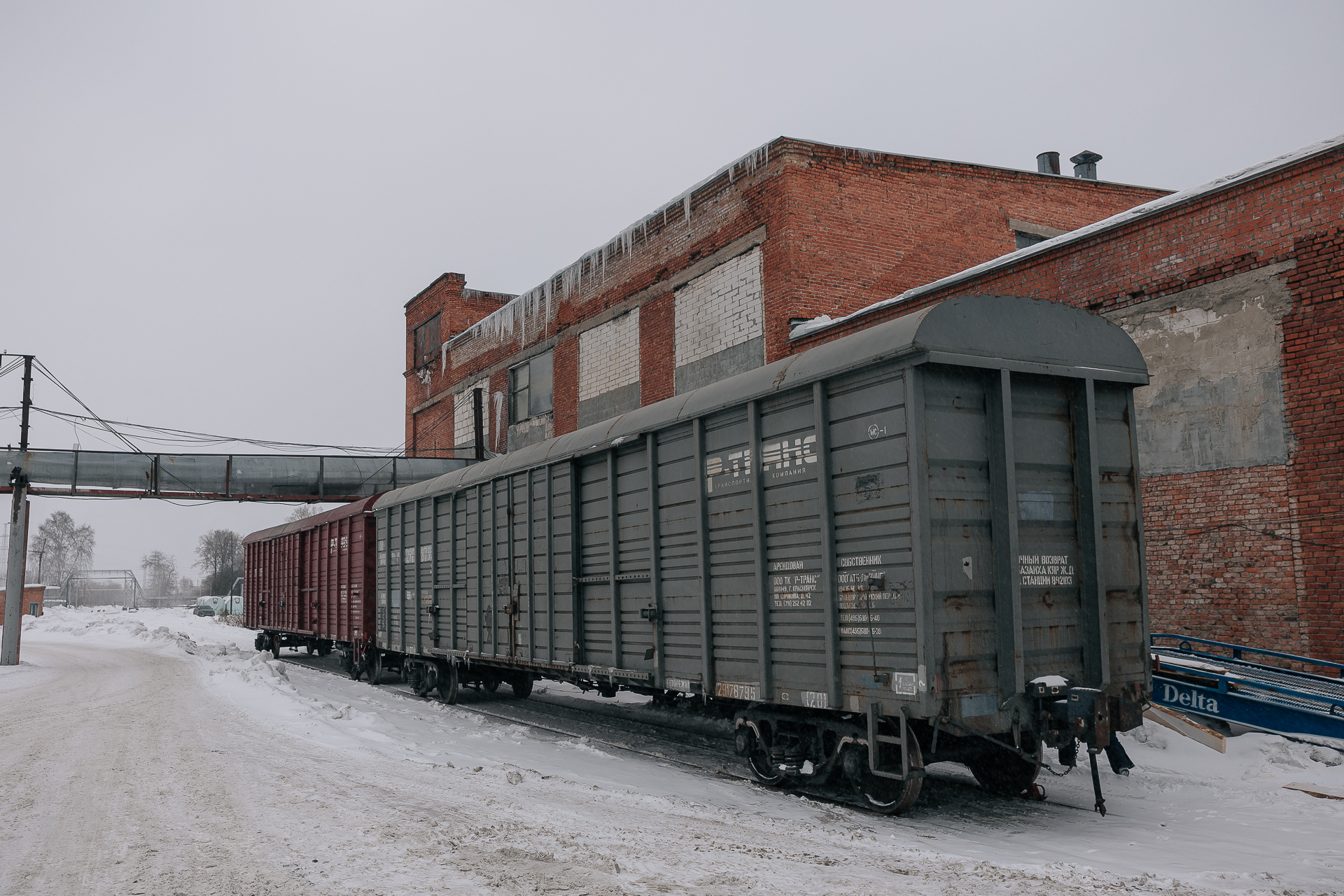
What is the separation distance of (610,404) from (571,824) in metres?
16.6

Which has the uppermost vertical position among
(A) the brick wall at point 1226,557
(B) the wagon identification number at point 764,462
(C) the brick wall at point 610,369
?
(C) the brick wall at point 610,369

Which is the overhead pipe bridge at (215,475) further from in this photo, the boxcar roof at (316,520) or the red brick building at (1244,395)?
the red brick building at (1244,395)

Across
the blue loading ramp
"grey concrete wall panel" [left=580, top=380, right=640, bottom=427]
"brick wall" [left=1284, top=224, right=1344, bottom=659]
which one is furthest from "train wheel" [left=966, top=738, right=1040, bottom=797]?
"grey concrete wall panel" [left=580, top=380, right=640, bottom=427]

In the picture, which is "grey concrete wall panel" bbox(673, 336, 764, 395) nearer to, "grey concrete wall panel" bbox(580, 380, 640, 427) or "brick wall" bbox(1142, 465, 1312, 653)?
"grey concrete wall panel" bbox(580, 380, 640, 427)

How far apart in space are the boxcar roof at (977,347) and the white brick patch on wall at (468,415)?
21049 millimetres

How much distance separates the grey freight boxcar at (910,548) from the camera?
6.13 m

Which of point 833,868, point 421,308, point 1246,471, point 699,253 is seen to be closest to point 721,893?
point 833,868

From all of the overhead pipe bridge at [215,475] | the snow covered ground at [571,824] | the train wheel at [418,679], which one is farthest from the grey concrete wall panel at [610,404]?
the snow covered ground at [571,824]

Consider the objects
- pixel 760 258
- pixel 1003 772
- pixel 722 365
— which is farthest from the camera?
pixel 722 365

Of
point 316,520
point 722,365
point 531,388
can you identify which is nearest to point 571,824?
point 722,365

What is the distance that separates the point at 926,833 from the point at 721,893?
6.55 feet

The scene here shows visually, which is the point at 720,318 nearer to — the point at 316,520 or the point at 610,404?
the point at 610,404

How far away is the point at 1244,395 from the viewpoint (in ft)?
32.4

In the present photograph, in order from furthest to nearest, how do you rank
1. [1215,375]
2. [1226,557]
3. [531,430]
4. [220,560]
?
[220,560]
[531,430]
[1215,375]
[1226,557]
